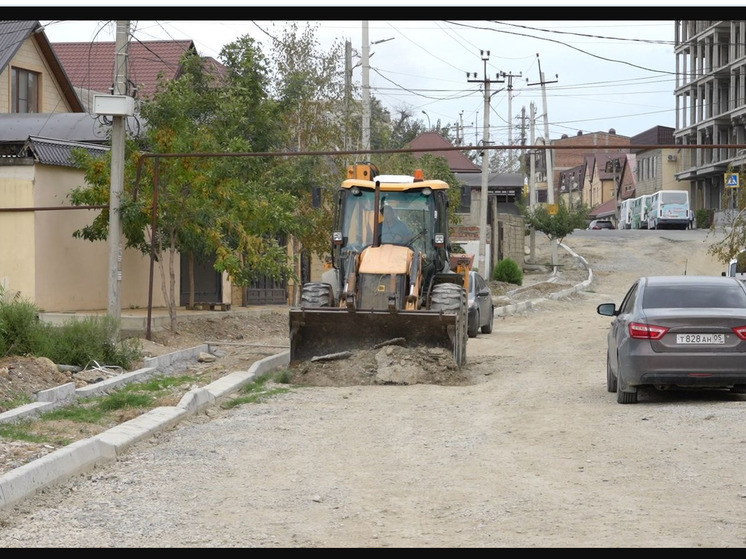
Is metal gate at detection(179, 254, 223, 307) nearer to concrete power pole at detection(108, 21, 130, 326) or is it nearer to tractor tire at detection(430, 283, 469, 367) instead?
concrete power pole at detection(108, 21, 130, 326)

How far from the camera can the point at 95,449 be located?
10.4 meters

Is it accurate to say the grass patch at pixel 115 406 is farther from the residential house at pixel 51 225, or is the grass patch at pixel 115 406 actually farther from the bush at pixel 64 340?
the residential house at pixel 51 225

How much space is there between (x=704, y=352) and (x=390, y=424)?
385 centimetres

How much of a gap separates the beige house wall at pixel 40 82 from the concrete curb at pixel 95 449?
21.8 meters

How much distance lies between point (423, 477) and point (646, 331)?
16.5 ft

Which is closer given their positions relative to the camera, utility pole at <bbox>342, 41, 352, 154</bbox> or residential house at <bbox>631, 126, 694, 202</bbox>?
utility pole at <bbox>342, 41, 352, 154</bbox>

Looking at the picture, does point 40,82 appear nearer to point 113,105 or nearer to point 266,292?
point 266,292

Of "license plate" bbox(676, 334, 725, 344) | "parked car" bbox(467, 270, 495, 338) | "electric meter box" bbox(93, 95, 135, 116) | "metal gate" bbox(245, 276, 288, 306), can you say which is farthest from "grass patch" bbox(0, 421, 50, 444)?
"metal gate" bbox(245, 276, 288, 306)

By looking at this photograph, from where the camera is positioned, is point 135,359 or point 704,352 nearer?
point 704,352

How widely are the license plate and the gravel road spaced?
804 millimetres

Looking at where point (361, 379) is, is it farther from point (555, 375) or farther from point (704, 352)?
point (704, 352)

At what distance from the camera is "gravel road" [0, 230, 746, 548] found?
24.7ft
